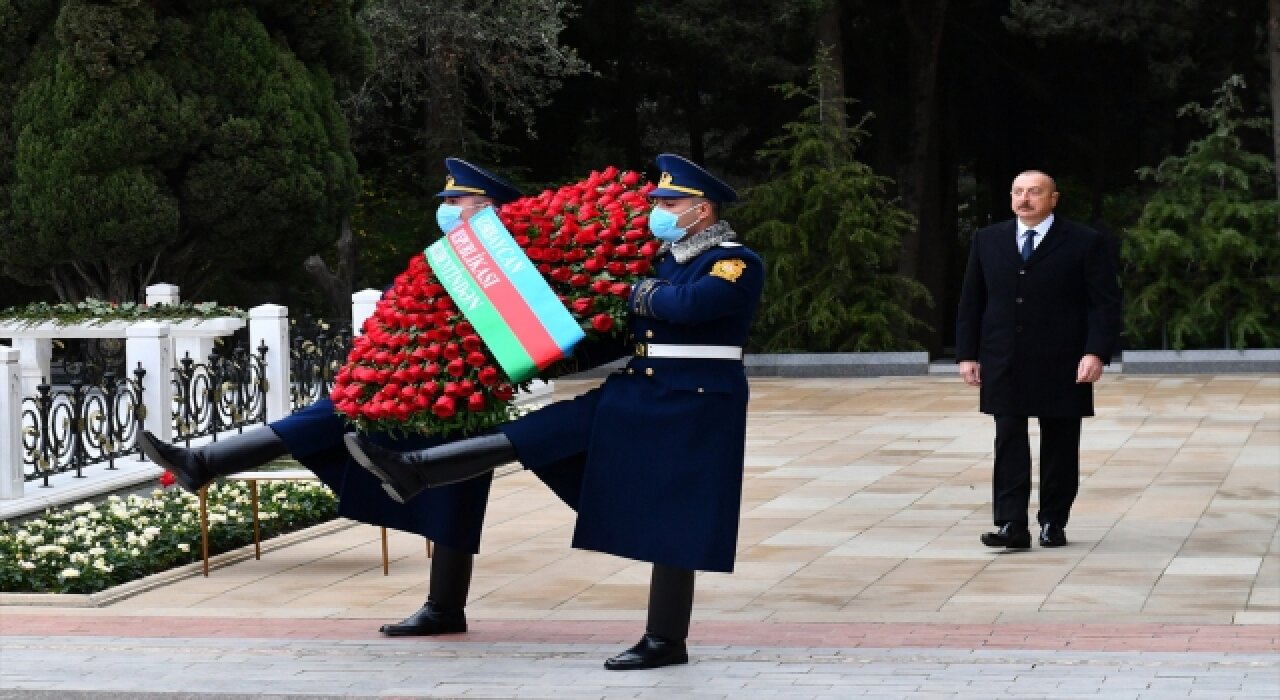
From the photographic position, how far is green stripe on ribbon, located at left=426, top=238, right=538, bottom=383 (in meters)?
7.43

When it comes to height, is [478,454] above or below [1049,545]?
above

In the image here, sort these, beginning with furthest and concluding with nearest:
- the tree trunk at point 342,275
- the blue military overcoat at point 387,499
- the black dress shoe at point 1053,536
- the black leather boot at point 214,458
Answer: the tree trunk at point 342,275, the black dress shoe at point 1053,536, the blue military overcoat at point 387,499, the black leather boot at point 214,458

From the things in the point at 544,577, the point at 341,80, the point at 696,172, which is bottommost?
the point at 544,577

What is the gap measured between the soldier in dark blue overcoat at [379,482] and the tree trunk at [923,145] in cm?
2263

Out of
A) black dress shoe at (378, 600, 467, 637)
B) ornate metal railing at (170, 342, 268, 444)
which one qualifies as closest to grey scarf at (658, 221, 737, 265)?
black dress shoe at (378, 600, 467, 637)

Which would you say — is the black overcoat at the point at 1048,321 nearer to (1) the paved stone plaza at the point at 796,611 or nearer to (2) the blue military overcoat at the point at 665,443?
(1) the paved stone plaza at the point at 796,611

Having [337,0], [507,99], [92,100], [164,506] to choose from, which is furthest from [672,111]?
[164,506]

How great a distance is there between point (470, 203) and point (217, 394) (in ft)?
25.3

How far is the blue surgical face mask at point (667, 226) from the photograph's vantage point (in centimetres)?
753

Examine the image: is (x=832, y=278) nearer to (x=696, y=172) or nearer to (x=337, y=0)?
(x=337, y=0)

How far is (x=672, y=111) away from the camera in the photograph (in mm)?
33781


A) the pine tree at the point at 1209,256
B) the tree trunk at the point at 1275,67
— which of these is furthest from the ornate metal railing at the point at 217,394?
the tree trunk at the point at 1275,67

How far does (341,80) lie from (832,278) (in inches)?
251

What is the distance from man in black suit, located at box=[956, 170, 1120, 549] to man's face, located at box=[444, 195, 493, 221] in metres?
3.52
